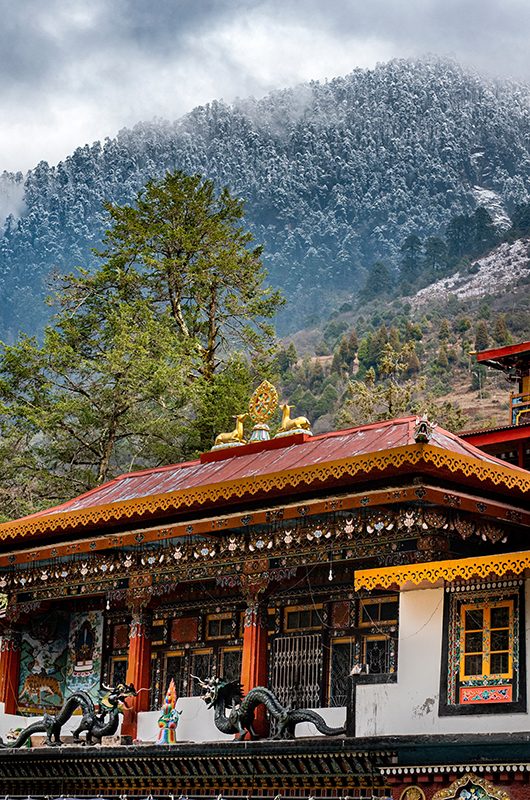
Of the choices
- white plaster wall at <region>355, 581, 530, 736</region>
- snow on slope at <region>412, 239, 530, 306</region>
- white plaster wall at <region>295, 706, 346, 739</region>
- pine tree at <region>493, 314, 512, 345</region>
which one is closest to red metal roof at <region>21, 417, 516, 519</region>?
white plaster wall at <region>355, 581, 530, 736</region>

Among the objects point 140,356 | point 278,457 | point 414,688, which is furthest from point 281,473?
point 140,356

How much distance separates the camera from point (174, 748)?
52.9 feet

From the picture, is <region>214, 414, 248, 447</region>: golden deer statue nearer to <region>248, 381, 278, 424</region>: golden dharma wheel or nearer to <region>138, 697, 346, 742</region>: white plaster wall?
<region>248, 381, 278, 424</region>: golden dharma wheel

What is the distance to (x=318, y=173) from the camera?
445 feet

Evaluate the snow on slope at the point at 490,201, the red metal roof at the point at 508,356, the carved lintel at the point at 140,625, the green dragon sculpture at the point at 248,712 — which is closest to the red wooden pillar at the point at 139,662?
the carved lintel at the point at 140,625

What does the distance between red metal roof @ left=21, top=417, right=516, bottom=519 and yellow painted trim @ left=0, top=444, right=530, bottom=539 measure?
0.15 meters

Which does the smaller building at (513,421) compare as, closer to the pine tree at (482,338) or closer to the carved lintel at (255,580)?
the carved lintel at (255,580)

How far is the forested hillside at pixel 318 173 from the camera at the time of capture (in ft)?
415

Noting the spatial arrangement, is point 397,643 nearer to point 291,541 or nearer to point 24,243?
point 291,541

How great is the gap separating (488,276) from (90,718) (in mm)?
80842

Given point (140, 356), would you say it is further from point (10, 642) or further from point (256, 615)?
point (256, 615)

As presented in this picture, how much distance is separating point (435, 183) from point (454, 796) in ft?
392

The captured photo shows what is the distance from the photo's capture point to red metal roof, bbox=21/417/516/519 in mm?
15688

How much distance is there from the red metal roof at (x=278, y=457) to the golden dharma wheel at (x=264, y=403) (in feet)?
1.84
